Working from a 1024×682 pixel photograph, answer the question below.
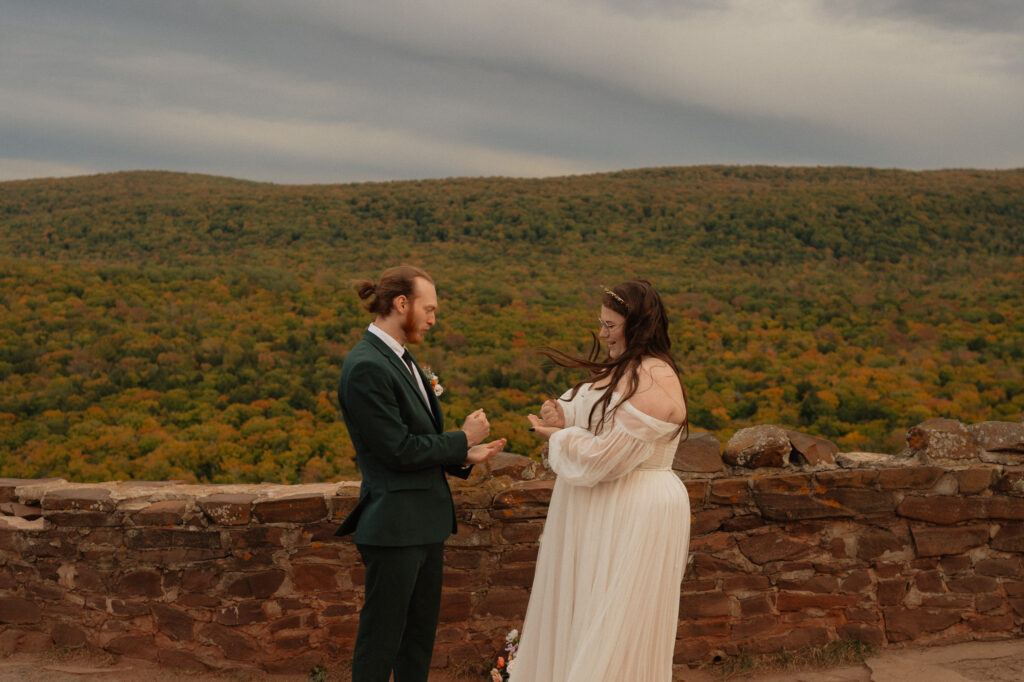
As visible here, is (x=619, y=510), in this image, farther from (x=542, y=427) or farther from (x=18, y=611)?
(x=18, y=611)

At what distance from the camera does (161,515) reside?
3.73 metres

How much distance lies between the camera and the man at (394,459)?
2525mm

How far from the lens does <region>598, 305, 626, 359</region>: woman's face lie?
2611mm

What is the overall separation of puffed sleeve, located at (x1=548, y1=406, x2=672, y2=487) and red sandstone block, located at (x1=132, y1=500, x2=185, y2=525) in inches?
87.4

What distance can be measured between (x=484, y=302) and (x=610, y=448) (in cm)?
2294

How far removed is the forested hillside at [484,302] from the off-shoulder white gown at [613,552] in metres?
8.17

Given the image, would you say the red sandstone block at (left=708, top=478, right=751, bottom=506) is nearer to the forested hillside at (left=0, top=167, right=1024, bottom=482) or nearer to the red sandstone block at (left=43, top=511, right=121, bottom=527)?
the red sandstone block at (left=43, top=511, right=121, bottom=527)

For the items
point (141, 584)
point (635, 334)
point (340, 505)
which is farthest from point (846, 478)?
point (141, 584)

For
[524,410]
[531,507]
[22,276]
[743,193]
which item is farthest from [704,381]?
[743,193]

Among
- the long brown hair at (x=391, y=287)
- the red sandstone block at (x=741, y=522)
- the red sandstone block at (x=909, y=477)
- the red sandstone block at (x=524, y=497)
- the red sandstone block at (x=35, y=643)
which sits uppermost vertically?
the long brown hair at (x=391, y=287)

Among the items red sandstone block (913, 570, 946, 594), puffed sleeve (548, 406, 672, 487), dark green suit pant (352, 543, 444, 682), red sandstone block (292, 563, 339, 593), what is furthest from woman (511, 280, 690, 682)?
red sandstone block (913, 570, 946, 594)

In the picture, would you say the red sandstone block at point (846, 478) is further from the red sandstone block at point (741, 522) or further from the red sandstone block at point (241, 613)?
the red sandstone block at point (241, 613)

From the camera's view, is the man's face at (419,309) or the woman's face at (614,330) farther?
the man's face at (419,309)

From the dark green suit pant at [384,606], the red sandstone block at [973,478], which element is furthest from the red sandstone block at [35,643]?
the red sandstone block at [973,478]
